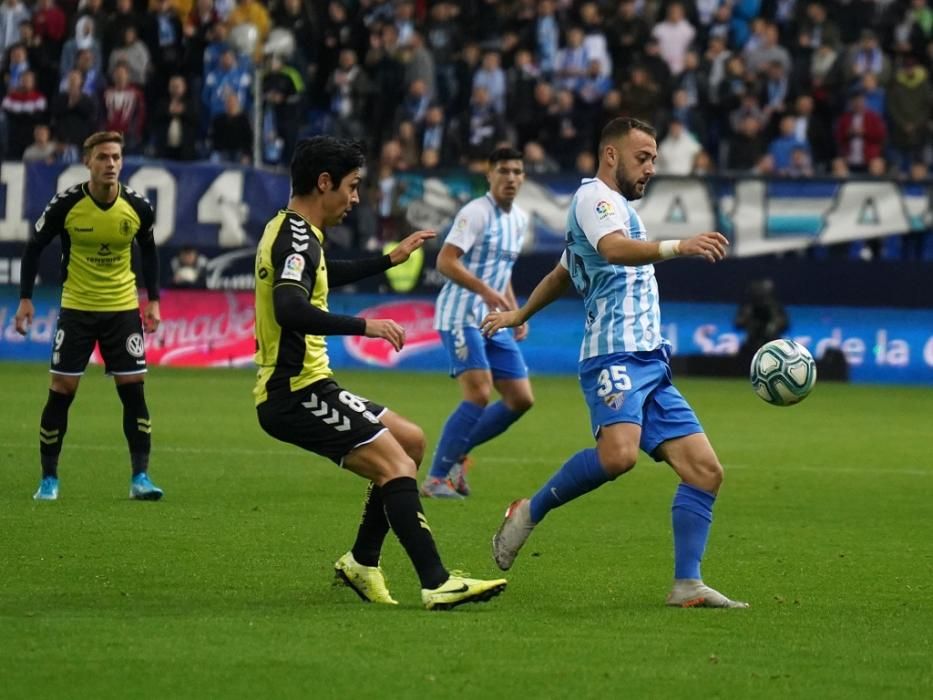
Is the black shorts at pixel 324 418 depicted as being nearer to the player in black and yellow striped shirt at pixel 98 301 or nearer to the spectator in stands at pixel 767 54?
the player in black and yellow striped shirt at pixel 98 301

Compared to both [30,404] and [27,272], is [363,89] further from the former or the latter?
[27,272]

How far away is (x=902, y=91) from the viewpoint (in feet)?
79.8

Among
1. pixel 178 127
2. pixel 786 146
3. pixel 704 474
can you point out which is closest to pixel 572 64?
pixel 786 146

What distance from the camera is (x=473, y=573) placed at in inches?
342

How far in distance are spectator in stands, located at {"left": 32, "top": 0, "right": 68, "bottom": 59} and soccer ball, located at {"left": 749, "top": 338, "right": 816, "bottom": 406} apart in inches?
806

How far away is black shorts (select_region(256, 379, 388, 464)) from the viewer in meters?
7.48

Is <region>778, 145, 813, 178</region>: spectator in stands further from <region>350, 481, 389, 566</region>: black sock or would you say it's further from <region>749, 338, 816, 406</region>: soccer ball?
<region>350, 481, 389, 566</region>: black sock

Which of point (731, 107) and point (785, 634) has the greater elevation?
point (731, 107)

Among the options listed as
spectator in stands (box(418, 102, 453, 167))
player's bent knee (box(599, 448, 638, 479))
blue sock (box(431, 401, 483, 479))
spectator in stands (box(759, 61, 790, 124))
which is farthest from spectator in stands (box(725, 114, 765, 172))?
player's bent knee (box(599, 448, 638, 479))

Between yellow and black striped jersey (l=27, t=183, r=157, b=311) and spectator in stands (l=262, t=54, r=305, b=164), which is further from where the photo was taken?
spectator in stands (l=262, t=54, r=305, b=164)

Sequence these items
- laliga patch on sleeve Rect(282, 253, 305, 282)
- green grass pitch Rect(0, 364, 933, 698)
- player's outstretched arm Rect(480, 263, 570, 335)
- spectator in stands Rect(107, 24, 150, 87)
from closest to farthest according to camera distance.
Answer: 1. green grass pitch Rect(0, 364, 933, 698)
2. laliga patch on sleeve Rect(282, 253, 305, 282)
3. player's outstretched arm Rect(480, 263, 570, 335)
4. spectator in stands Rect(107, 24, 150, 87)

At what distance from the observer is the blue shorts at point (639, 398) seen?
25.9ft

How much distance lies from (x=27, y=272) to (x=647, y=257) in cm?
559

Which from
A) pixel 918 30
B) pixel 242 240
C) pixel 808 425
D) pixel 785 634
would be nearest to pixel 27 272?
pixel 785 634
